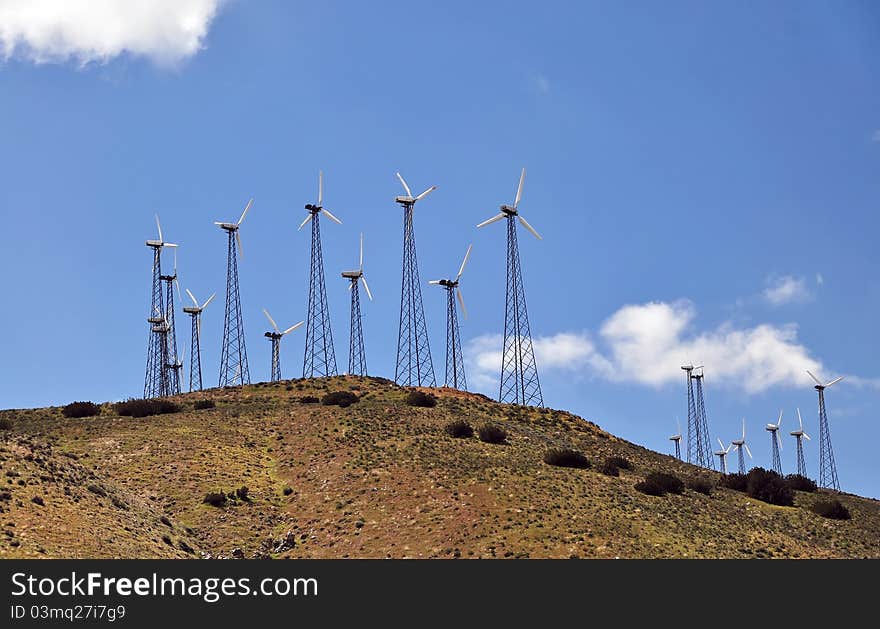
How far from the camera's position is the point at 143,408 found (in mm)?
97750

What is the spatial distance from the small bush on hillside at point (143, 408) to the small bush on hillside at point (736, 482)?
4815 centimetres

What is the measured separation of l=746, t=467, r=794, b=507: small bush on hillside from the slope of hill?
1284 millimetres

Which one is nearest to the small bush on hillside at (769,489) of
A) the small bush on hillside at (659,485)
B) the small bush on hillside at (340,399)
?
the small bush on hillside at (659,485)

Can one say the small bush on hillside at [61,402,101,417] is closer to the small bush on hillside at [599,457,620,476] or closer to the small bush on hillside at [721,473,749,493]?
the small bush on hillside at [599,457,620,476]

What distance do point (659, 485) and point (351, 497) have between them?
2205 centimetres

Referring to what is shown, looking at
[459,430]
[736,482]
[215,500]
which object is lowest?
[215,500]

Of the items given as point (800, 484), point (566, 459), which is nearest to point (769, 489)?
point (800, 484)

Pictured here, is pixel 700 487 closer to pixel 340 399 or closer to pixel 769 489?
pixel 769 489

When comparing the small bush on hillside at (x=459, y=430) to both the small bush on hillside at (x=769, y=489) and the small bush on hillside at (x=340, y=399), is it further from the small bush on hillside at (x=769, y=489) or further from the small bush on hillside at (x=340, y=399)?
the small bush on hillside at (x=769, y=489)

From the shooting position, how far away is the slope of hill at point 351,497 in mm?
62344

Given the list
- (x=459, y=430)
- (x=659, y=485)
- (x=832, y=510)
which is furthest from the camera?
(x=459, y=430)
